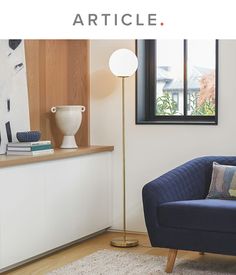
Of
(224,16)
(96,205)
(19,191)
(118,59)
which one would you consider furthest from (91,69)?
(224,16)

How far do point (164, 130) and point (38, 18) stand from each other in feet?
6.18

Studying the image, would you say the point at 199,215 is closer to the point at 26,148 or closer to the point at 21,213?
the point at 21,213

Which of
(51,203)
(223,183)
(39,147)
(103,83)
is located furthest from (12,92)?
(223,183)

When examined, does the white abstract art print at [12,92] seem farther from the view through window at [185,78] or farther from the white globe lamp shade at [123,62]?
the view through window at [185,78]

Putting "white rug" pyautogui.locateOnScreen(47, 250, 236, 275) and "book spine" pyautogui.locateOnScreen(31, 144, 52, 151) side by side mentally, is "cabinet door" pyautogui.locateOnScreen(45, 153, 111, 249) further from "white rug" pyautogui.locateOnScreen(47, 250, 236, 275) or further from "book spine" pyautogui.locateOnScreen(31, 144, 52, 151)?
"white rug" pyautogui.locateOnScreen(47, 250, 236, 275)

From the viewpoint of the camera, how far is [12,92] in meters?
5.22

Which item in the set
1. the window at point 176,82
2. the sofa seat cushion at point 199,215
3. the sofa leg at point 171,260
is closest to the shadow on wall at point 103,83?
the window at point 176,82

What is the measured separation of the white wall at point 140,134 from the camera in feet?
18.1

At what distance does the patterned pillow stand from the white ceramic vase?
125 cm

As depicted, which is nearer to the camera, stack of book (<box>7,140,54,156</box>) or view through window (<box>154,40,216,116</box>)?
stack of book (<box>7,140,54,156</box>)

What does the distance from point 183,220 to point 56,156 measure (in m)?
1.10

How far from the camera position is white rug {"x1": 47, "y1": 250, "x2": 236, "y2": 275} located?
4.69m

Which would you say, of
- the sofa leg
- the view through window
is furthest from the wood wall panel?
the sofa leg

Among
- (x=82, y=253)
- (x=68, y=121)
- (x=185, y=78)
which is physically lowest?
(x=82, y=253)
